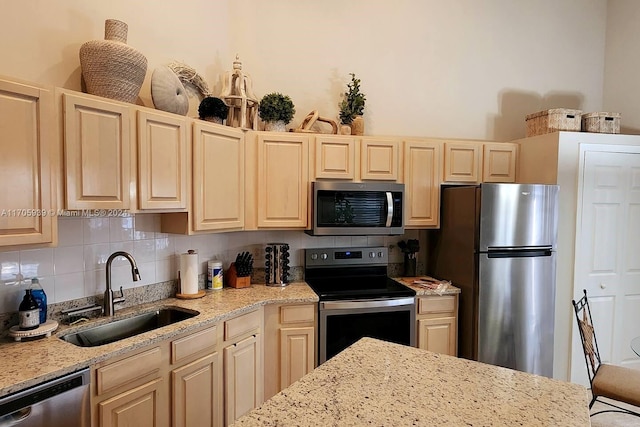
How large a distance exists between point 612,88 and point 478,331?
2.84m

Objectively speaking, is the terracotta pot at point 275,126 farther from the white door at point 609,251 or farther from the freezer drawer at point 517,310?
the white door at point 609,251

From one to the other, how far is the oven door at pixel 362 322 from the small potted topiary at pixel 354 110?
1412 mm

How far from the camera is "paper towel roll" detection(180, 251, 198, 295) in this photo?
2.47m

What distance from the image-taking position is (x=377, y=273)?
333 centimetres

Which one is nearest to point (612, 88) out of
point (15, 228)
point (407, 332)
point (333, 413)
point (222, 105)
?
point (407, 332)

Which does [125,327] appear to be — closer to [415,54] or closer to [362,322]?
[362,322]

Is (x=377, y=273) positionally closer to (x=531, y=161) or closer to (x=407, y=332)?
(x=407, y=332)

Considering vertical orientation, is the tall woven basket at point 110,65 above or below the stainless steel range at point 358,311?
above

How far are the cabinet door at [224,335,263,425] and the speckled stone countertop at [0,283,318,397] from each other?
0.25 meters

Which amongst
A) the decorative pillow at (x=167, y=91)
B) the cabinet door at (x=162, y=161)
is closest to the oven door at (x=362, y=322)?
the cabinet door at (x=162, y=161)

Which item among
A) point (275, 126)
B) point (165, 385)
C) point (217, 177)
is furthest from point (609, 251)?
point (165, 385)

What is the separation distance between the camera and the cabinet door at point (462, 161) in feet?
10.1

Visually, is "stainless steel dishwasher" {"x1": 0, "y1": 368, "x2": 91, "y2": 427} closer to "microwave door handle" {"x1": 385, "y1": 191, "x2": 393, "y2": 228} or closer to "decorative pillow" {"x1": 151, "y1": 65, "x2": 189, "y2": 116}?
"decorative pillow" {"x1": 151, "y1": 65, "x2": 189, "y2": 116}

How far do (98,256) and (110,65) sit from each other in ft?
3.47
